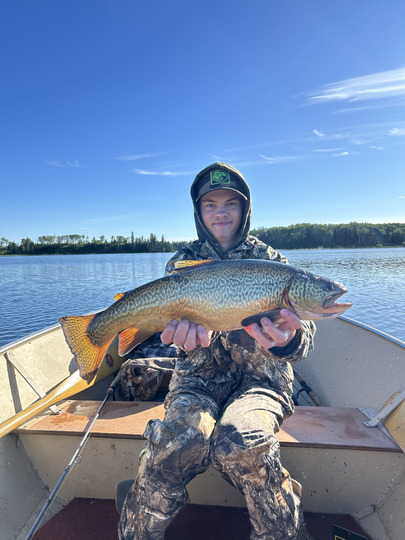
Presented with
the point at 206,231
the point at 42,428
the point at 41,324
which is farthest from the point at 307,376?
the point at 41,324

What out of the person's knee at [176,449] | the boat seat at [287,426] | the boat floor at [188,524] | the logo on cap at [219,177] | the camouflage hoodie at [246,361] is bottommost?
the boat floor at [188,524]

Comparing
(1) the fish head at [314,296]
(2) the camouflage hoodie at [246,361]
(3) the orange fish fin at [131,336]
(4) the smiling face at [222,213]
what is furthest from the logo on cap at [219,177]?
(3) the orange fish fin at [131,336]

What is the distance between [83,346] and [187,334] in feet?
3.20

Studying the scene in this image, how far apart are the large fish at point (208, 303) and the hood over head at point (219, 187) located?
1.19 meters

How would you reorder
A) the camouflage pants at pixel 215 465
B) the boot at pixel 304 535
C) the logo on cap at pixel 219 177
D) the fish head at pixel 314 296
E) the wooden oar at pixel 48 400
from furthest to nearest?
1. the logo on cap at pixel 219 177
2. the wooden oar at pixel 48 400
3. the fish head at pixel 314 296
4. the boot at pixel 304 535
5. the camouflage pants at pixel 215 465

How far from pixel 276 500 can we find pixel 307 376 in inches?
157

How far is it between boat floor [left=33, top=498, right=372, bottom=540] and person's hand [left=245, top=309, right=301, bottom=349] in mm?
1701

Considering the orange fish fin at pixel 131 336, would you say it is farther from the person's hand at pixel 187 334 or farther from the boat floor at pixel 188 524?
the boat floor at pixel 188 524

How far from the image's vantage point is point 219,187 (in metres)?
4.04

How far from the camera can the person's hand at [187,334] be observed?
305 cm

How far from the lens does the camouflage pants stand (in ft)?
8.14

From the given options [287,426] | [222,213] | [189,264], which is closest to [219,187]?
[222,213]

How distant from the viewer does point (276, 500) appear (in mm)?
2480

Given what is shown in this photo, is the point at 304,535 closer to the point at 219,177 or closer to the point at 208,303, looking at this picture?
the point at 208,303
